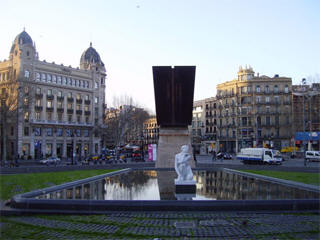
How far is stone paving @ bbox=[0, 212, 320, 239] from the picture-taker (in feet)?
28.1

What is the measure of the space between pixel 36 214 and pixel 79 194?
2.98 m

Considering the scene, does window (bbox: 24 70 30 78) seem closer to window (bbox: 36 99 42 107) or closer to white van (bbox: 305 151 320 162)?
window (bbox: 36 99 42 107)

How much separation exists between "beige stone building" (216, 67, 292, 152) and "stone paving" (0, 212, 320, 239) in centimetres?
6644

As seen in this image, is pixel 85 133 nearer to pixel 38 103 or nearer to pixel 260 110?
pixel 38 103

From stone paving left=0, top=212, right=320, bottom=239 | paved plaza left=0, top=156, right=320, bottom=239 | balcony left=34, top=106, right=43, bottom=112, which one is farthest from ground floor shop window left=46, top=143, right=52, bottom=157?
stone paving left=0, top=212, right=320, bottom=239

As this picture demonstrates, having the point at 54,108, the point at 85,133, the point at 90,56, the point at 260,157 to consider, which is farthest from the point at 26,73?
the point at 260,157

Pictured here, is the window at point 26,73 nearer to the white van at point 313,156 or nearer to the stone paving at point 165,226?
the white van at point 313,156

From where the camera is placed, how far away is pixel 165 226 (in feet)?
31.0

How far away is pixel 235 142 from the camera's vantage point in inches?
3282

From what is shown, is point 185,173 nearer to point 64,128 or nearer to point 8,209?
point 8,209

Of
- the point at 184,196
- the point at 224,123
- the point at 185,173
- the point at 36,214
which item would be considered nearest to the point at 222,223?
the point at 184,196

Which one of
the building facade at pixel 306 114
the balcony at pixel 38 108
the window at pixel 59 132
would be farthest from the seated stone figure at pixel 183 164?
the window at pixel 59 132

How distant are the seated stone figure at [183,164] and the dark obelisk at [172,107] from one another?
48.0 feet

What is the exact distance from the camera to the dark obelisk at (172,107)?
97.6 feet
